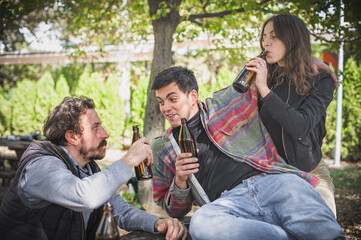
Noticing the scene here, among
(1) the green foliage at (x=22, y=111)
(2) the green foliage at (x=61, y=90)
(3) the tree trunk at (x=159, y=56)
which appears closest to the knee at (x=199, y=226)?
(3) the tree trunk at (x=159, y=56)

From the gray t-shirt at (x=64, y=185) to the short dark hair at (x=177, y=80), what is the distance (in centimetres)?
97

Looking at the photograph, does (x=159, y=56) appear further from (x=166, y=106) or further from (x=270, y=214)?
(x=270, y=214)

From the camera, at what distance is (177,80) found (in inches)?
A: 116

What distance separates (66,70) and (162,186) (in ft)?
55.0

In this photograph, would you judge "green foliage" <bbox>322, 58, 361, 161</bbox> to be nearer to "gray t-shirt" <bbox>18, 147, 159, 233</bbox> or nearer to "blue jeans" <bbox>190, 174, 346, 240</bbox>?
"blue jeans" <bbox>190, 174, 346, 240</bbox>

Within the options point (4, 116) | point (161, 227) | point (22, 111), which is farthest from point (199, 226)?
point (4, 116)

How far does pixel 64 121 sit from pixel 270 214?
5.39 feet

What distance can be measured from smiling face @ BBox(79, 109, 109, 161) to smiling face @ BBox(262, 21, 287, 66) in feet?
4.90

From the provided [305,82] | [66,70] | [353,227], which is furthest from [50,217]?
[66,70]

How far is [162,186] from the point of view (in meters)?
2.90

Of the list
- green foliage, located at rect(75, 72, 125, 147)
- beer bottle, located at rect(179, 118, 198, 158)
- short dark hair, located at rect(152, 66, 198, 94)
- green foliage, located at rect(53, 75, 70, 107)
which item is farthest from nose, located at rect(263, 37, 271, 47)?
green foliage, located at rect(53, 75, 70, 107)

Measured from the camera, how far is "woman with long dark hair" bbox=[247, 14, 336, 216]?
2508mm

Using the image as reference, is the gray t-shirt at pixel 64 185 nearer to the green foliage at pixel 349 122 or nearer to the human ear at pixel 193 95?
the human ear at pixel 193 95

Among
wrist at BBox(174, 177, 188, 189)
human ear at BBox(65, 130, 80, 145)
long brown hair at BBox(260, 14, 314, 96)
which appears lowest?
wrist at BBox(174, 177, 188, 189)
